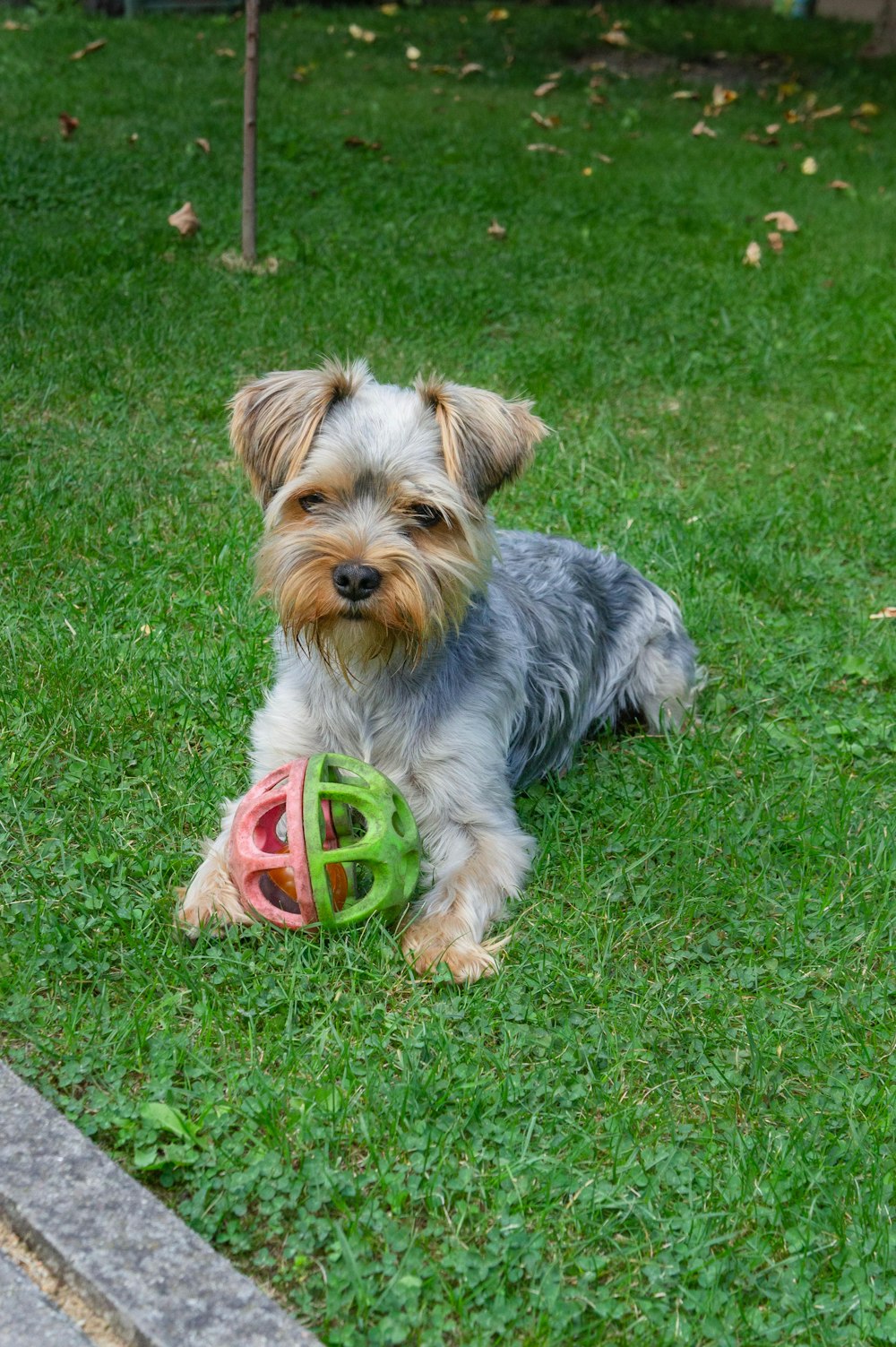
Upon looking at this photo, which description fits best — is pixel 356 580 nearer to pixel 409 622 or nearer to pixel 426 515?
pixel 409 622

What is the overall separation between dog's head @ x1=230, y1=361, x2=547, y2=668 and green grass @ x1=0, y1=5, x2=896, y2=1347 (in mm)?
888

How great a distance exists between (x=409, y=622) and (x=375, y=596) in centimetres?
14

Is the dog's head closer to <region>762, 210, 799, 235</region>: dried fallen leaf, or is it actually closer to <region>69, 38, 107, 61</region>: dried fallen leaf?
<region>762, 210, 799, 235</region>: dried fallen leaf

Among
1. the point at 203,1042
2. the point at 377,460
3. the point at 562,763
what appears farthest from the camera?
the point at 562,763

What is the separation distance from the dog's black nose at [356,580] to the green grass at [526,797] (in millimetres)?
956

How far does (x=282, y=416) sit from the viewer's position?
422 cm

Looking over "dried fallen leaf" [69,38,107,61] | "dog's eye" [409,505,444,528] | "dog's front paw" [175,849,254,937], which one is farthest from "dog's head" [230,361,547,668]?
"dried fallen leaf" [69,38,107,61]

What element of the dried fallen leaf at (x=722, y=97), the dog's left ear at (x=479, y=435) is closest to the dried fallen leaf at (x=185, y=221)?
the dog's left ear at (x=479, y=435)

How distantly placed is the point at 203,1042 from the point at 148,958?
36cm

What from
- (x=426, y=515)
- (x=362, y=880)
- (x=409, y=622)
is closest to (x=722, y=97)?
(x=426, y=515)

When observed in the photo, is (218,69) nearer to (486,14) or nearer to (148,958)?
(486,14)

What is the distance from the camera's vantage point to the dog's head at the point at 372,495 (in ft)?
12.9

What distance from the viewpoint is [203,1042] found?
3475 mm

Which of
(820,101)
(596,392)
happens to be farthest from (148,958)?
Result: (820,101)
